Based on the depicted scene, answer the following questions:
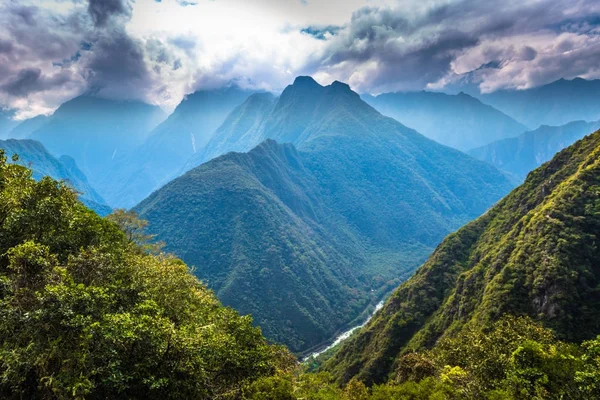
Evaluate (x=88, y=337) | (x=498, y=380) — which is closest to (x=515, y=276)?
(x=498, y=380)

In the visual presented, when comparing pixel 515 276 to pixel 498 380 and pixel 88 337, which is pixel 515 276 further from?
pixel 88 337

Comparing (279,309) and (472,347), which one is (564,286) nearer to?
(472,347)

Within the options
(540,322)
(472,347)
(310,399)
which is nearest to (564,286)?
(540,322)

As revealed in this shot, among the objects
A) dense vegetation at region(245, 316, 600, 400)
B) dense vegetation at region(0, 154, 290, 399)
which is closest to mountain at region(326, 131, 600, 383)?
dense vegetation at region(245, 316, 600, 400)

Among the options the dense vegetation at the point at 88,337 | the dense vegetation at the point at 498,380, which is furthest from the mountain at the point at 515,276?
the dense vegetation at the point at 88,337

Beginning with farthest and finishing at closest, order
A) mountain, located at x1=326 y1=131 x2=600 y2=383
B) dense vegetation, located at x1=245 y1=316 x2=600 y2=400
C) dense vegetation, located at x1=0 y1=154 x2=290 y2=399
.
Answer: mountain, located at x1=326 y1=131 x2=600 y2=383 → dense vegetation, located at x1=245 y1=316 x2=600 y2=400 → dense vegetation, located at x1=0 y1=154 x2=290 y2=399

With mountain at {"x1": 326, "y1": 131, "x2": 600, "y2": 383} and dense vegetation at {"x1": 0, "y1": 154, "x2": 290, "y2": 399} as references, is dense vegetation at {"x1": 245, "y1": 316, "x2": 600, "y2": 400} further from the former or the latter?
mountain at {"x1": 326, "y1": 131, "x2": 600, "y2": 383}
